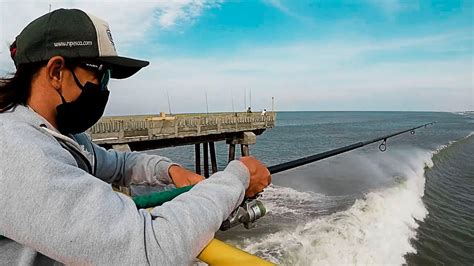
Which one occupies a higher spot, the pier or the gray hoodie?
the gray hoodie

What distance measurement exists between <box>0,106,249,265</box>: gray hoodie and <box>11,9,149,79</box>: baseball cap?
26 centimetres

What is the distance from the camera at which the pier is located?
13594 mm

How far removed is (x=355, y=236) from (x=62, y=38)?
1059cm

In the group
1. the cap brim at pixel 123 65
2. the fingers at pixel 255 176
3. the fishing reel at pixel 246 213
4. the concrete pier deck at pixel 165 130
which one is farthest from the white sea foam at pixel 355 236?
the cap brim at pixel 123 65

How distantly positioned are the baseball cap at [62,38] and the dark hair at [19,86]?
0.03 metres

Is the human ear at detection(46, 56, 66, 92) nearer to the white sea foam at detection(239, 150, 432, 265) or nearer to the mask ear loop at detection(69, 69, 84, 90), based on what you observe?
the mask ear loop at detection(69, 69, 84, 90)

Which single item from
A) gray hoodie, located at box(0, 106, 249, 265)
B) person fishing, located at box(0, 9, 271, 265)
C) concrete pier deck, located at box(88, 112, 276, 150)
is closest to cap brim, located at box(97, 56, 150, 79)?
person fishing, located at box(0, 9, 271, 265)

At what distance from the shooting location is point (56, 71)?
1.26 meters

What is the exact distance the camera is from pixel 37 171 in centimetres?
92

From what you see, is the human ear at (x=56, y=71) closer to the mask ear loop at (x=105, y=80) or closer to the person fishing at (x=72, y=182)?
the person fishing at (x=72, y=182)

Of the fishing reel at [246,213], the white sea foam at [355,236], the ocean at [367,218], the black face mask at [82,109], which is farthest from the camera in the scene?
the ocean at [367,218]

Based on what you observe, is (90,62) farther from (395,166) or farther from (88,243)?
(395,166)

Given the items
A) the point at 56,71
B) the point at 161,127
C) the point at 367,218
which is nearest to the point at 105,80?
the point at 56,71

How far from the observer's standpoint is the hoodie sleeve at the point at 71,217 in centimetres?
91
